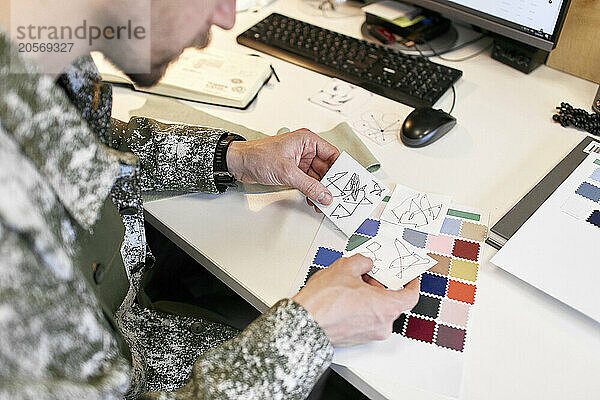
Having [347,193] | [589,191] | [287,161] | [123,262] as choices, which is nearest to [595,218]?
[589,191]

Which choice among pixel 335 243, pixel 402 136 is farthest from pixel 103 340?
pixel 402 136

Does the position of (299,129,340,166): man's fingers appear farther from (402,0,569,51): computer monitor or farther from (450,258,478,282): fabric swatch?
(402,0,569,51): computer monitor

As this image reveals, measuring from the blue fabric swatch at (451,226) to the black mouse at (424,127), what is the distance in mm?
203

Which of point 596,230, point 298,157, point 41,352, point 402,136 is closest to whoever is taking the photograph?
point 41,352

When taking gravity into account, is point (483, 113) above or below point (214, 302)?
above

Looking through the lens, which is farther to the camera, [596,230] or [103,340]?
[596,230]

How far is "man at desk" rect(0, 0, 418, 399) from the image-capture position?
54 centimetres

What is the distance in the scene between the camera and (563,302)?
2.57ft

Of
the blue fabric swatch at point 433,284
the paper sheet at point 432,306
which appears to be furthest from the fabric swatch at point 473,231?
the blue fabric swatch at point 433,284

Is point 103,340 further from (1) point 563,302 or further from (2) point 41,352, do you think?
(1) point 563,302

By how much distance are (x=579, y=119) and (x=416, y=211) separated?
1.40 feet

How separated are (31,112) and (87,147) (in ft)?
0.27

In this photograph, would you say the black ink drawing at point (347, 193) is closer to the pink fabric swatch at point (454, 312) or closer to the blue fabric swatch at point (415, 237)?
the blue fabric swatch at point (415, 237)

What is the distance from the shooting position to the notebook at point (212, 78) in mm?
1194
